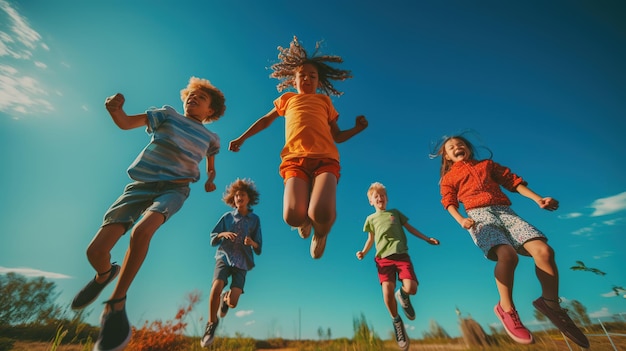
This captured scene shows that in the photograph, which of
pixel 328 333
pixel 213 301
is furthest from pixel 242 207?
pixel 328 333

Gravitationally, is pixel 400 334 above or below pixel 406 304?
below

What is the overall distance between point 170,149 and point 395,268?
4.06 metres

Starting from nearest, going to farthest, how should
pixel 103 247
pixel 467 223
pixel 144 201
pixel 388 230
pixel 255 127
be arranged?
1. pixel 103 247
2. pixel 144 201
3. pixel 467 223
4. pixel 255 127
5. pixel 388 230

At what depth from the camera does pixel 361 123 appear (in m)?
3.67

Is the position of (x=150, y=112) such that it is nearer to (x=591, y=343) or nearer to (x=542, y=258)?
(x=542, y=258)

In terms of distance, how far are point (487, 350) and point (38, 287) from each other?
22.1 ft

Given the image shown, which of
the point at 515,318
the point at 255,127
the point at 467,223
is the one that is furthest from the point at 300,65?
the point at 515,318

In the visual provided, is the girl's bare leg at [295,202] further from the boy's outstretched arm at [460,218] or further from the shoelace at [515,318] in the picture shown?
the shoelace at [515,318]

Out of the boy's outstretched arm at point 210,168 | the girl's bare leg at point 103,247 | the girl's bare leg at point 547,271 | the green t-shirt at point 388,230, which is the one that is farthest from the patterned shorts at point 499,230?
the girl's bare leg at point 103,247

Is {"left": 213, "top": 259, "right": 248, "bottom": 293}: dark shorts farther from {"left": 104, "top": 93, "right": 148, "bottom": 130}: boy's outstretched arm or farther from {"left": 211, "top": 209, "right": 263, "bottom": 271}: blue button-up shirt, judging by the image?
{"left": 104, "top": 93, "right": 148, "bottom": 130}: boy's outstretched arm

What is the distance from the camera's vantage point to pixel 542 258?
2.84m

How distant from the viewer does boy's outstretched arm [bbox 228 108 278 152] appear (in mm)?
3908

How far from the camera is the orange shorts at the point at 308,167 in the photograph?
3096 millimetres

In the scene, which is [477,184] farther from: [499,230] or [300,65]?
[300,65]
